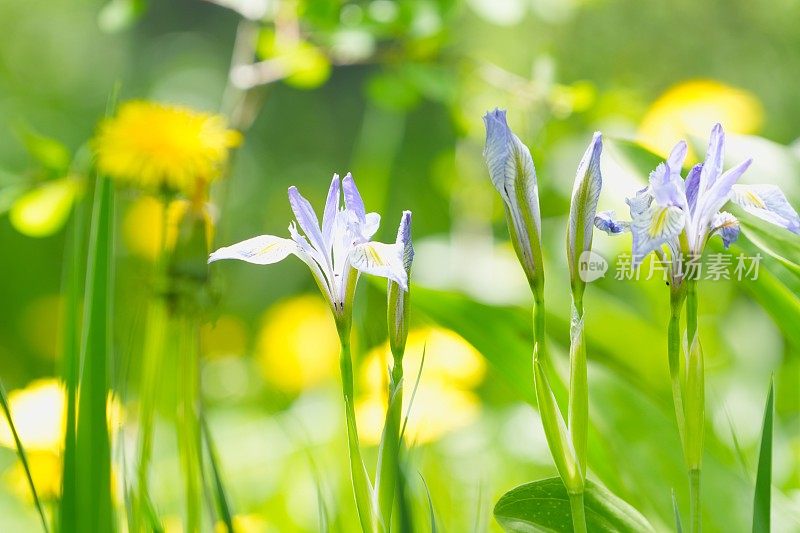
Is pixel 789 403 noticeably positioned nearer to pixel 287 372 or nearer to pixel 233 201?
pixel 287 372

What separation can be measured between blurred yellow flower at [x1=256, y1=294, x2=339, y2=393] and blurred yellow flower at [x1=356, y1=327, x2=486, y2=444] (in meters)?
0.40

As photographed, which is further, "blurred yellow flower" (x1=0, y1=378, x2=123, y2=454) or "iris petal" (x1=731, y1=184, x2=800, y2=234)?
"blurred yellow flower" (x1=0, y1=378, x2=123, y2=454)

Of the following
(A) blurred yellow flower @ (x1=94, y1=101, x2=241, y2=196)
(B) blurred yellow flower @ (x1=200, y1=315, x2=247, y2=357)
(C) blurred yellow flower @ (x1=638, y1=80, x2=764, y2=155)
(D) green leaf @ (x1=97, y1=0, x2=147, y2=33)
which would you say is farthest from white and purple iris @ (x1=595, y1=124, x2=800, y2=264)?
(B) blurred yellow flower @ (x1=200, y1=315, x2=247, y2=357)

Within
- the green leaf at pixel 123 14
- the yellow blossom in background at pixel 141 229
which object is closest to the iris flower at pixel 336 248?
the green leaf at pixel 123 14

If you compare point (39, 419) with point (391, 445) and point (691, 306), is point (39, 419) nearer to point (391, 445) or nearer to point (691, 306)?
point (391, 445)

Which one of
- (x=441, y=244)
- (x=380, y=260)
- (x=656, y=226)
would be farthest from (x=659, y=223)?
(x=441, y=244)

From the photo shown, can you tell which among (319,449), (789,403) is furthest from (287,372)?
(789,403)

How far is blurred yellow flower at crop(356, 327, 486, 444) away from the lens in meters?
0.84

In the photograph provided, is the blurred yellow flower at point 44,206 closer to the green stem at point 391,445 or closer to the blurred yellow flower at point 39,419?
the blurred yellow flower at point 39,419

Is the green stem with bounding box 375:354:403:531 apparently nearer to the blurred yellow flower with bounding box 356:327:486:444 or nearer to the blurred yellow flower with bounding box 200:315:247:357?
the blurred yellow flower with bounding box 356:327:486:444

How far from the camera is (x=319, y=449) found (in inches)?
44.4

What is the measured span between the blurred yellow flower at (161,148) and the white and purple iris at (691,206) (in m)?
0.36

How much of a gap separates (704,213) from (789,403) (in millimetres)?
769

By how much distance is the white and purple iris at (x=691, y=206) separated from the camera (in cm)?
37
